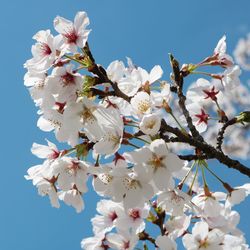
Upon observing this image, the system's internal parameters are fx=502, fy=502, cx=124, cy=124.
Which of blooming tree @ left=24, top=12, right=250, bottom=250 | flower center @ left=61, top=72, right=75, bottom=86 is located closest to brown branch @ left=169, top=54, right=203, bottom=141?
blooming tree @ left=24, top=12, right=250, bottom=250

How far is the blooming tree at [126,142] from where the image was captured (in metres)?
2.51

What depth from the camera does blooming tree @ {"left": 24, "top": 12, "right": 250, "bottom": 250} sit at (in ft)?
8.25

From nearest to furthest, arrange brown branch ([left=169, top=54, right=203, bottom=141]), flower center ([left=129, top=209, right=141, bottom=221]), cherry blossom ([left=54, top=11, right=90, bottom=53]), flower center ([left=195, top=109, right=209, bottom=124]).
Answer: cherry blossom ([left=54, top=11, right=90, bottom=53]), brown branch ([left=169, top=54, right=203, bottom=141]), flower center ([left=129, top=209, right=141, bottom=221]), flower center ([left=195, top=109, right=209, bottom=124])

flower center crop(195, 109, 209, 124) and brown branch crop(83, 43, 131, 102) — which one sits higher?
flower center crop(195, 109, 209, 124)

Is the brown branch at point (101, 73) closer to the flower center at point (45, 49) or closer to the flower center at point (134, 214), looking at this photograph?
the flower center at point (45, 49)

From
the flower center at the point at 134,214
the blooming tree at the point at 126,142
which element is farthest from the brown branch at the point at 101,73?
the flower center at the point at 134,214

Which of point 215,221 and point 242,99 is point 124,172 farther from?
point 242,99

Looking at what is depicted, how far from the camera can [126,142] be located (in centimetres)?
259

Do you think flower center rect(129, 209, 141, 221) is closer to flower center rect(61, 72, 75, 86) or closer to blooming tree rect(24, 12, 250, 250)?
blooming tree rect(24, 12, 250, 250)

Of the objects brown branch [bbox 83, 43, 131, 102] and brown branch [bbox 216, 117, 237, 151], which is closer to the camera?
brown branch [bbox 83, 43, 131, 102]

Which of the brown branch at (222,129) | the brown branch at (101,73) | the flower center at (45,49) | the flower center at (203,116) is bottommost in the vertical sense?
the brown branch at (222,129)

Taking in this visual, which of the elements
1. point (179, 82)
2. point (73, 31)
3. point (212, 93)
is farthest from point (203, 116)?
point (73, 31)

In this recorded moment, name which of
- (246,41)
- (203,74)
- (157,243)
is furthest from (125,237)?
(246,41)

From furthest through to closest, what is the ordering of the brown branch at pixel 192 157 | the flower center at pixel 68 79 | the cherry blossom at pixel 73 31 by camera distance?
the brown branch at pixel 192 157 < the cherry blossom at pixel 73 31 < the flower center at pixel 68 79
